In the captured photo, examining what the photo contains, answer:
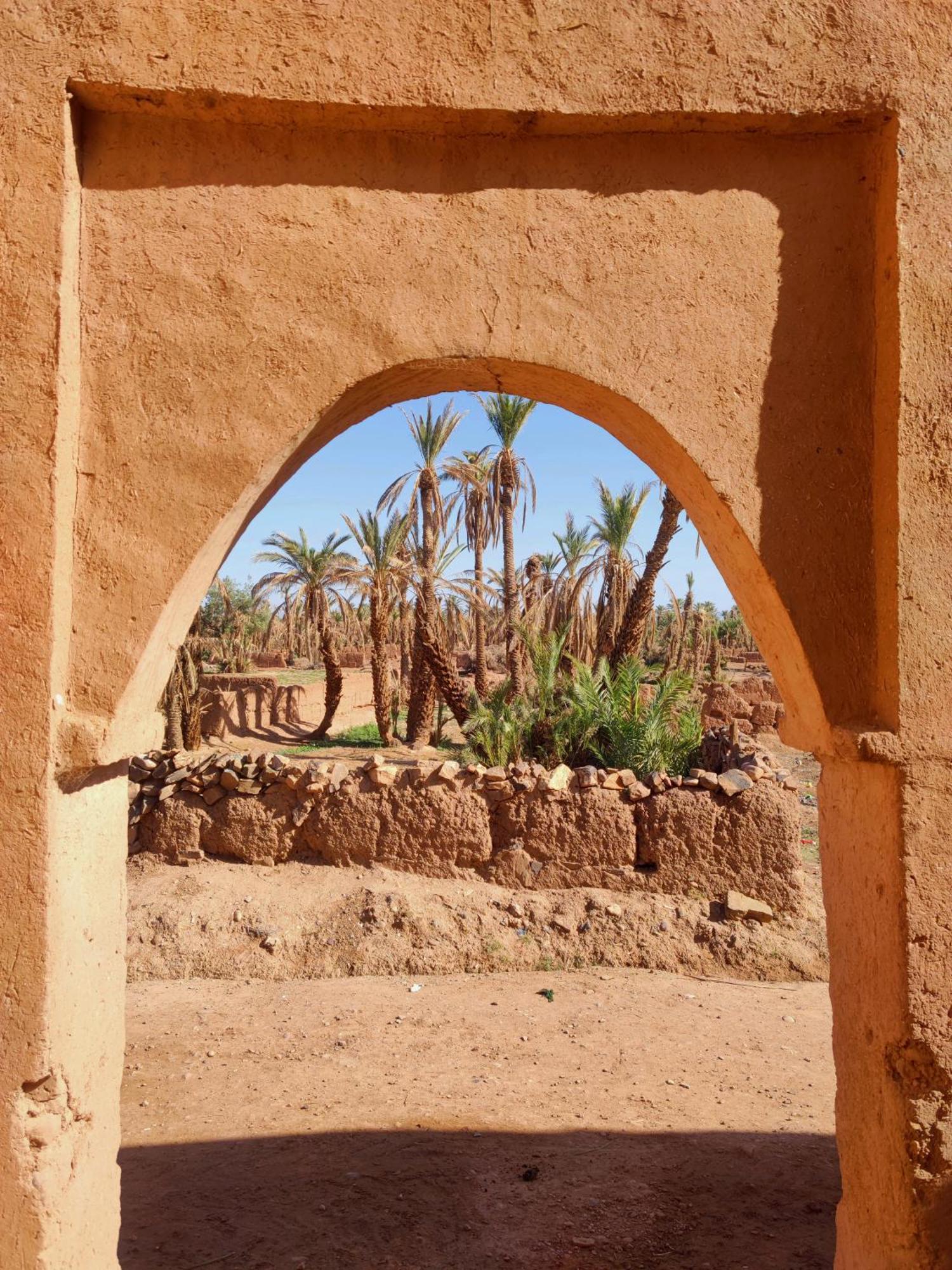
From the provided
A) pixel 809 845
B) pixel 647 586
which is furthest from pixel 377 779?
pixel 647 586

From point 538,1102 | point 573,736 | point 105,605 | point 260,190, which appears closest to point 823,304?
point 260,190

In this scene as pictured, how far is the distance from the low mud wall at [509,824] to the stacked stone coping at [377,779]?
1cm

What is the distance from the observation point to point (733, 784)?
6.80m

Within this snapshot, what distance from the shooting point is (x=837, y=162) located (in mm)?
2484

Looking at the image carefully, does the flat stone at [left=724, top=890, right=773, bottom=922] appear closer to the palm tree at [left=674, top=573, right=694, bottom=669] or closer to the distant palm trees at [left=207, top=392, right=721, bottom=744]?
the distant palm trees at [left=207, top=392, right=721, bottom=744]

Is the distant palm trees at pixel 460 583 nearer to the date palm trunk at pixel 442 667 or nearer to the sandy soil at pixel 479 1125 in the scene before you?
the date palm trunk at pixel 442 667

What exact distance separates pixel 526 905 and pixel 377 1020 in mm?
1621

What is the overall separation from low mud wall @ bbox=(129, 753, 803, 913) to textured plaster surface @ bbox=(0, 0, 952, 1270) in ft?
14.3

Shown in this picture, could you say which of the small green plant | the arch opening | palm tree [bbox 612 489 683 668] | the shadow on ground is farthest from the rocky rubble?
palm tree [bbox 612 489 683 668]

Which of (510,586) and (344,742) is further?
(344,742)

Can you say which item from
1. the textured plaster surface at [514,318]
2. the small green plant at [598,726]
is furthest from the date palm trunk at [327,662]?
the textured plaster surface at [514,318]

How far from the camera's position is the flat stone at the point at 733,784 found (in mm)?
6781

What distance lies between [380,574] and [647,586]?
5.14m

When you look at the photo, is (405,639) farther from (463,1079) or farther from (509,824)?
(463,1079)
